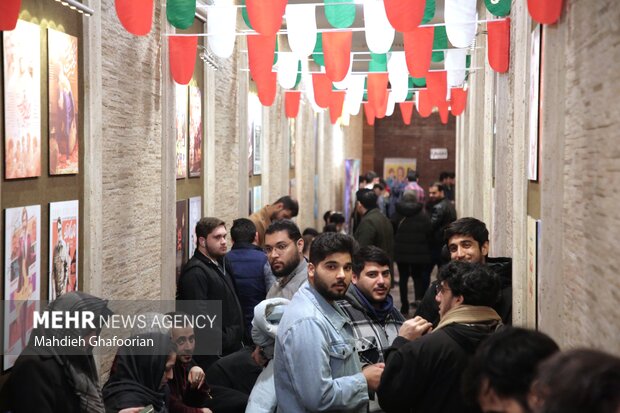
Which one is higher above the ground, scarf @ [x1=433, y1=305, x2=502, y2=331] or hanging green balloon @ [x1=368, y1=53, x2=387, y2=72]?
hanging green balloon @ [x1=368, y1=53, x2=387, y2=72]

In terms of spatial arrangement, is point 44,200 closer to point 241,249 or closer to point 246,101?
point 241,249

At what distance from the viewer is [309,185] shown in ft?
63.3

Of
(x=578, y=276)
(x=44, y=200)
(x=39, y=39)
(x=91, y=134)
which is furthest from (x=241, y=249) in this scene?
(x=578, y=276)

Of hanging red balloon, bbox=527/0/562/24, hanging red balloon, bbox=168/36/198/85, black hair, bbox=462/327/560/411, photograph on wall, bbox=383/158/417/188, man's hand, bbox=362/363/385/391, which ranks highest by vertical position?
hanging red balloon, bbox=168/36/198/85

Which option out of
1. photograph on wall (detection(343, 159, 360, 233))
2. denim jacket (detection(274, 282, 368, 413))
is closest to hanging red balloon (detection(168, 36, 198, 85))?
denim jacket (detection(274, 282, 368, 413))

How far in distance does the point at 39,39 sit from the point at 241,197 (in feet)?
20.9

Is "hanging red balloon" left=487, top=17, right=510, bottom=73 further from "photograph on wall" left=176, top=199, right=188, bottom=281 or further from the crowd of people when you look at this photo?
"photograph on wall" left=176, top=199, right=188, bottom=281

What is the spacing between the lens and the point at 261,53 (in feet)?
26.9

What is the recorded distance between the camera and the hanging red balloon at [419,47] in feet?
26.1

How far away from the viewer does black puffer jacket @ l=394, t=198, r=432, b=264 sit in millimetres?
12344

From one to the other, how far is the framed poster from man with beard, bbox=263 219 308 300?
5.25 feet

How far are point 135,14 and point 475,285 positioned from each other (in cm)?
374

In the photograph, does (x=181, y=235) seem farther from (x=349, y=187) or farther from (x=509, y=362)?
(x=349, y=187)

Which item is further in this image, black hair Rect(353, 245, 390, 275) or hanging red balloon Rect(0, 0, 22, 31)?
black hair Rect(353, 245, 390, 275)
